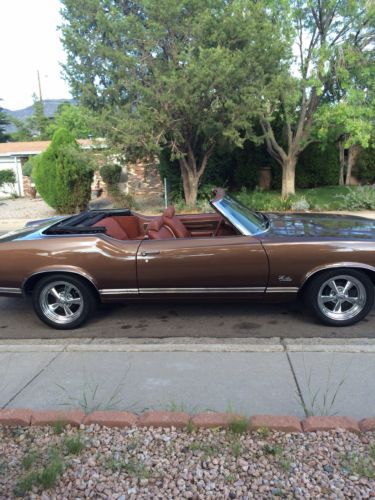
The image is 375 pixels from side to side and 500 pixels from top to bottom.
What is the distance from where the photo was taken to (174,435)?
259cm

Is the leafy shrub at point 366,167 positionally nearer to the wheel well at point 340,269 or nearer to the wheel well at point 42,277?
the wheel well at point 340,269

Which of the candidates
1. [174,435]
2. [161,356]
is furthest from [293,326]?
[174,435]

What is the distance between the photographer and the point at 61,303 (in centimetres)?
460

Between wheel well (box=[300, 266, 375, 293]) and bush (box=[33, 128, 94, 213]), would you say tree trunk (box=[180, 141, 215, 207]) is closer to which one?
bush (box=[33, 128, 94, 213])

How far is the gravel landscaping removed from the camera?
2.15 m

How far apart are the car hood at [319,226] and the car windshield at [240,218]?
11 centimetres

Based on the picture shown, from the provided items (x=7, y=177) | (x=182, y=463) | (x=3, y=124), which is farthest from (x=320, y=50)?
(x=3, y=124)

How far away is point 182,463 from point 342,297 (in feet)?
8.41

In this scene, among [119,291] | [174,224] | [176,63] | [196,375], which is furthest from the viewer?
[176,63]

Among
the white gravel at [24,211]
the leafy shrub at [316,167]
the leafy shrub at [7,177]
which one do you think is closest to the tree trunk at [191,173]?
the white gravel at [24,211]

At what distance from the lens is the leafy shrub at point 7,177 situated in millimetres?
25581

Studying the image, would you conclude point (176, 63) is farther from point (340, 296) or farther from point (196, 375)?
point (196, 375)

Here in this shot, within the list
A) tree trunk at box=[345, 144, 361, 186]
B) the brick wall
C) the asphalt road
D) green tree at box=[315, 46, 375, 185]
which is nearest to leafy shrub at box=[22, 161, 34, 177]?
the brick wall

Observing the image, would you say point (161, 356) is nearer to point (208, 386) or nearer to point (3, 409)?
point (208, 386)
